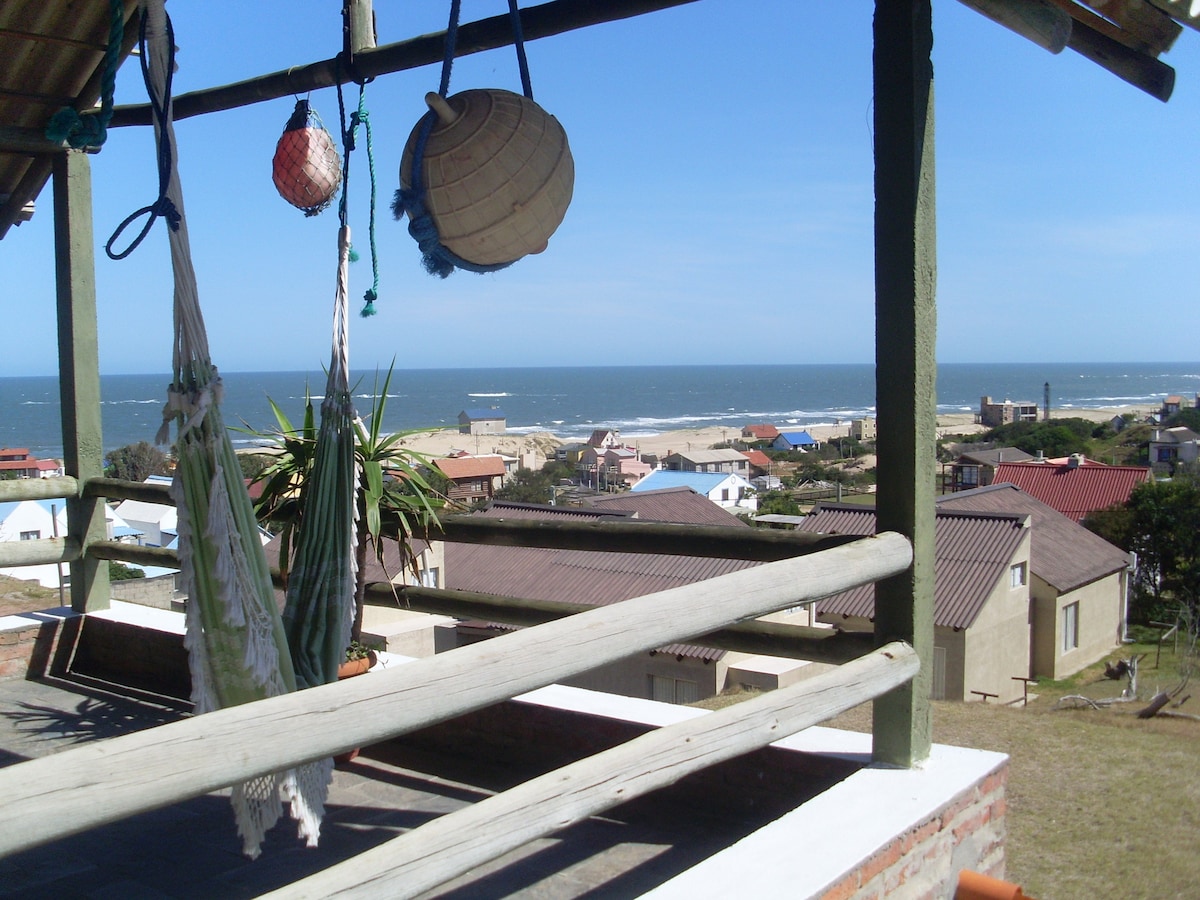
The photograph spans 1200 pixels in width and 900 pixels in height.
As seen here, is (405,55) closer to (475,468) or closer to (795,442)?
(475,468)

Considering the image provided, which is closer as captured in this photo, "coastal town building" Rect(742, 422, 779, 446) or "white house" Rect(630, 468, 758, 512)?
"white house" Rect(630, 468, 758, 512)

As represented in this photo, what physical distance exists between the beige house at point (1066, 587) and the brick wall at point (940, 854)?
47.3 feet

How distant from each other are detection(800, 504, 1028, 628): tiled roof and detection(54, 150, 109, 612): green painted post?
1047cm

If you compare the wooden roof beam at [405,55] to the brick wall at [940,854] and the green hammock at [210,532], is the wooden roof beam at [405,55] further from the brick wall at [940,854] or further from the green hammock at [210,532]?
the brick wall at [940,854]

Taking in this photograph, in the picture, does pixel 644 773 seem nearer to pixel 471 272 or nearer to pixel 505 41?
pixel 471 272

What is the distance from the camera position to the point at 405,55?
2.52m

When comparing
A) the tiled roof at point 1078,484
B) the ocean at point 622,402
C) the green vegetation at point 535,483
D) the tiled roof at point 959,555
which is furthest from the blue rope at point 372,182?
the ocean at point 622,402

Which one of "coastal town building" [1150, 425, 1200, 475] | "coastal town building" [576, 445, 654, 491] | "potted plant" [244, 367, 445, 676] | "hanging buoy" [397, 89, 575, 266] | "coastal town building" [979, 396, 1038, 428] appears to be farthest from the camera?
"coastal town building" [979, 396, 1038, 428]

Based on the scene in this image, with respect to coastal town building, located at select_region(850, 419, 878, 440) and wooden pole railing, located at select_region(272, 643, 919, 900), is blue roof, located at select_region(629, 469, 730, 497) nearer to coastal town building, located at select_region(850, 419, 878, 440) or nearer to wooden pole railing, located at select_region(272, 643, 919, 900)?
wooden pole railing, located at select_region(272, 643, 919, 900)

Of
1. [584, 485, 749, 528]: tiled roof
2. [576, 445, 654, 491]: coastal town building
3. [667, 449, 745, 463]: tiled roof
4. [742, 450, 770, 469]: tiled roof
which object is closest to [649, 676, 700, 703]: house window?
[584, 485, 749, 528]: tiled roof

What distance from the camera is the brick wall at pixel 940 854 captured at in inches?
65.7

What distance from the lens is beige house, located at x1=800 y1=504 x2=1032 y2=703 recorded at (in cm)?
1284

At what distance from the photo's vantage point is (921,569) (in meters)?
1.97

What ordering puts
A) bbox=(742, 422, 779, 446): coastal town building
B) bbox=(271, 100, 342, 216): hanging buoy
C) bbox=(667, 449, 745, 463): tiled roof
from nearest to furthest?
bbox=(271, 100, 342, 216): hanging buoy → bbox=(667, 449, 745, 463): tiled roof → bbox=(742, 422, 779, 446): coastal town building
